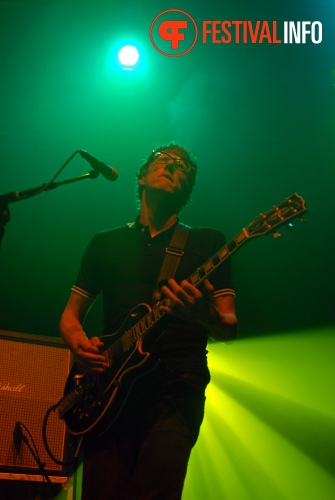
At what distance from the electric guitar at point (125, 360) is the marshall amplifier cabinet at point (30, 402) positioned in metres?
0.67

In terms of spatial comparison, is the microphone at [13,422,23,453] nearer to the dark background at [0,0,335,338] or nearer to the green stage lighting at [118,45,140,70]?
the dark background at [0,0,335,338]

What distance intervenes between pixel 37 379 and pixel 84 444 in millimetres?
1073

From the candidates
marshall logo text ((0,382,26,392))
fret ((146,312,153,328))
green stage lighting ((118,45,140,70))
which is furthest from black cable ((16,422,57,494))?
green stage lighting ((118,45,140,70))

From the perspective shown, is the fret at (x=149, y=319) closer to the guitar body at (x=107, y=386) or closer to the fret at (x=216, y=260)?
the guitar body at (x=107, y=386)

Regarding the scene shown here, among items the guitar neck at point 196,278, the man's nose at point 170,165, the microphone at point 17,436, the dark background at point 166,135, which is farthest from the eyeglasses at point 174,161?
the microphone at point 17,436

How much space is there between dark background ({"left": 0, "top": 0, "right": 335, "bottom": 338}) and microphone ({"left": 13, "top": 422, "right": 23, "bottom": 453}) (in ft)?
4.08

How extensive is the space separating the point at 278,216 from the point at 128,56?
91.0 inches

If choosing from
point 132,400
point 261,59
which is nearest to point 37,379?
point 132,400

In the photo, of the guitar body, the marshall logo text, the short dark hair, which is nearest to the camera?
the guitar body

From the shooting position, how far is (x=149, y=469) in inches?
87.4

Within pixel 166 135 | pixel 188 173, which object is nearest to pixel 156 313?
pixel 188 173

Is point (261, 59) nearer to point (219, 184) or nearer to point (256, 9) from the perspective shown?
point (256, 9)

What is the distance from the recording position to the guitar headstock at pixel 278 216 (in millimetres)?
2496

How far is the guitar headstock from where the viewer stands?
250 cm
